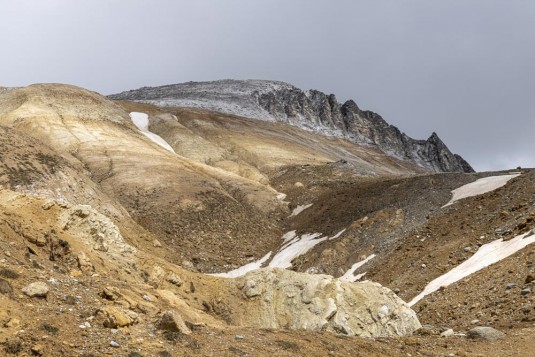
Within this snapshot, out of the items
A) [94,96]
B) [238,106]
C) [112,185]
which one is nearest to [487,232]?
[112,185]

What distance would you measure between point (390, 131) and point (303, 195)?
104m

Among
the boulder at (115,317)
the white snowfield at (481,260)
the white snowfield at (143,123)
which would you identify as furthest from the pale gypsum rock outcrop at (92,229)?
the white snowfield at (143,123)

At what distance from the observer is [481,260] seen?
24.0 m

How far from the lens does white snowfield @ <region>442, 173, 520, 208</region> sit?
121 feet

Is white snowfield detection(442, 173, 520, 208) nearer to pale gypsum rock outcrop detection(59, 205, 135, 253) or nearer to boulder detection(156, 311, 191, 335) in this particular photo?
pale gypsum rock outcrop detection(59, 205, 135, 253)

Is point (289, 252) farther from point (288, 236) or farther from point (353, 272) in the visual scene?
point (353, 272)

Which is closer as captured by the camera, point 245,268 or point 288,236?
point 245,268

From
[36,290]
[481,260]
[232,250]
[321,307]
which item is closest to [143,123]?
[232,250]

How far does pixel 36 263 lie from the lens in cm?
1234

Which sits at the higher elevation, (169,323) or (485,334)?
(485,334)

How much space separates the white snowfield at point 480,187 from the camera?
36812 millimetres

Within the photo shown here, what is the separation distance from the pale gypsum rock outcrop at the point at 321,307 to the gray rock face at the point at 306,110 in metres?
95.7

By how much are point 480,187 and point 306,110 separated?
339ft

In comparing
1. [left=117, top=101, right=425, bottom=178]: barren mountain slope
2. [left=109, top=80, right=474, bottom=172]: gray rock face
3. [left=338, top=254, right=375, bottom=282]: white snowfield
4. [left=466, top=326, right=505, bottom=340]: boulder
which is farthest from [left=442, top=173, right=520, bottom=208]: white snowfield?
[left=109, top=80, right=474, bottom=172]: gray rock face
